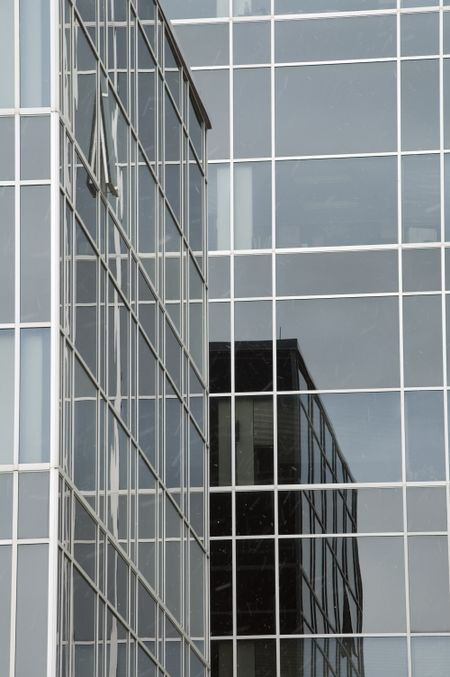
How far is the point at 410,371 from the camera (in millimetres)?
41312

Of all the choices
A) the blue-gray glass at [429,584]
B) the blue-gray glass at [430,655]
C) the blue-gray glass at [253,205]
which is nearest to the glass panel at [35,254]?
the blue-gray glass at [429,584]

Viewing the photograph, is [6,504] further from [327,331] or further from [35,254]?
[327,331]

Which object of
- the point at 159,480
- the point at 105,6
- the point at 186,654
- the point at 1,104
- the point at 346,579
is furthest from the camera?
the point at 346,579

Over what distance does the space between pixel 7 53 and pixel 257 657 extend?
72.5 feet

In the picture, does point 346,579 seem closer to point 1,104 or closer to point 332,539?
point 332,539

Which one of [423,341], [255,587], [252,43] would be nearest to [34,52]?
[423,341]

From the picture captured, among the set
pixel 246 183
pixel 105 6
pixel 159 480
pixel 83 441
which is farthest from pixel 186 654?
pixel 246 183

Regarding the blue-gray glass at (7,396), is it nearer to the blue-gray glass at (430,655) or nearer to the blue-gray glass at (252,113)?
the blue-gray glass at (430,655)

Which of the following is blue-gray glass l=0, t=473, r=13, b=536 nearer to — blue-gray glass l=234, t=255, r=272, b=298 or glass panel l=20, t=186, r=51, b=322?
glass panel l=20, t=186, r=51, b=322

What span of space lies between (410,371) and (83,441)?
19670 mm

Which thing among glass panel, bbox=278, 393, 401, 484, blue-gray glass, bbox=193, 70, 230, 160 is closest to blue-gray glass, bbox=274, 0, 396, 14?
blue-gray glass, bbox=193, 70, 230, 160

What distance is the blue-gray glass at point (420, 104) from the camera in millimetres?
42125

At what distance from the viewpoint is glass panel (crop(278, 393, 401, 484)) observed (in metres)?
41.1

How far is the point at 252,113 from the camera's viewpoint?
42.9 m
